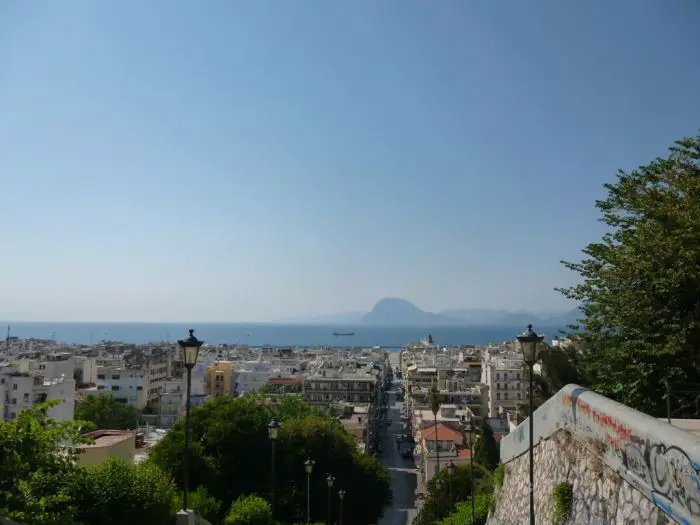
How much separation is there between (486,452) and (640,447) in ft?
Result: 113

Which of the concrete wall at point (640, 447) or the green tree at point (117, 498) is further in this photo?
the green tree at point (117, 498)

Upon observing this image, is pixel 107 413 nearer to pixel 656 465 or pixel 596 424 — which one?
pixel 596 424

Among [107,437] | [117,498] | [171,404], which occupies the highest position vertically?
[117,498]

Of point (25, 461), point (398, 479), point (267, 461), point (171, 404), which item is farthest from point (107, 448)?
point (171, 404)

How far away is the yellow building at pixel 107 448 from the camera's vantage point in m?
17.9

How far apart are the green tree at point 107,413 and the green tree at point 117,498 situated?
3780cm

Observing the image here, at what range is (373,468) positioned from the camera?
105ft

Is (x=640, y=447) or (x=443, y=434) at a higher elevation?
(x=640, y=447)

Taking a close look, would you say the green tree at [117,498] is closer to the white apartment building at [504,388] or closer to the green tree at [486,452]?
the green tree at [486,452]

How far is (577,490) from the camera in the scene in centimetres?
756

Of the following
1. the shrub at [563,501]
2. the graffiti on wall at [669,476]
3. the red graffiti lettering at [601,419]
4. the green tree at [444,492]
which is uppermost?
the red graffiti lettering at [601,419]

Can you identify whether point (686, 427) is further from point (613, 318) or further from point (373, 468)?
point (373, 468)

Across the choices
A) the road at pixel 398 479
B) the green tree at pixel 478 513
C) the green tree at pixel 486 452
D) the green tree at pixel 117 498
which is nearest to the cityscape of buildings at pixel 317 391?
the road at pixel 398 479

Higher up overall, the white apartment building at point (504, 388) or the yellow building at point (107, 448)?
the yellow building at point (107, 448)
